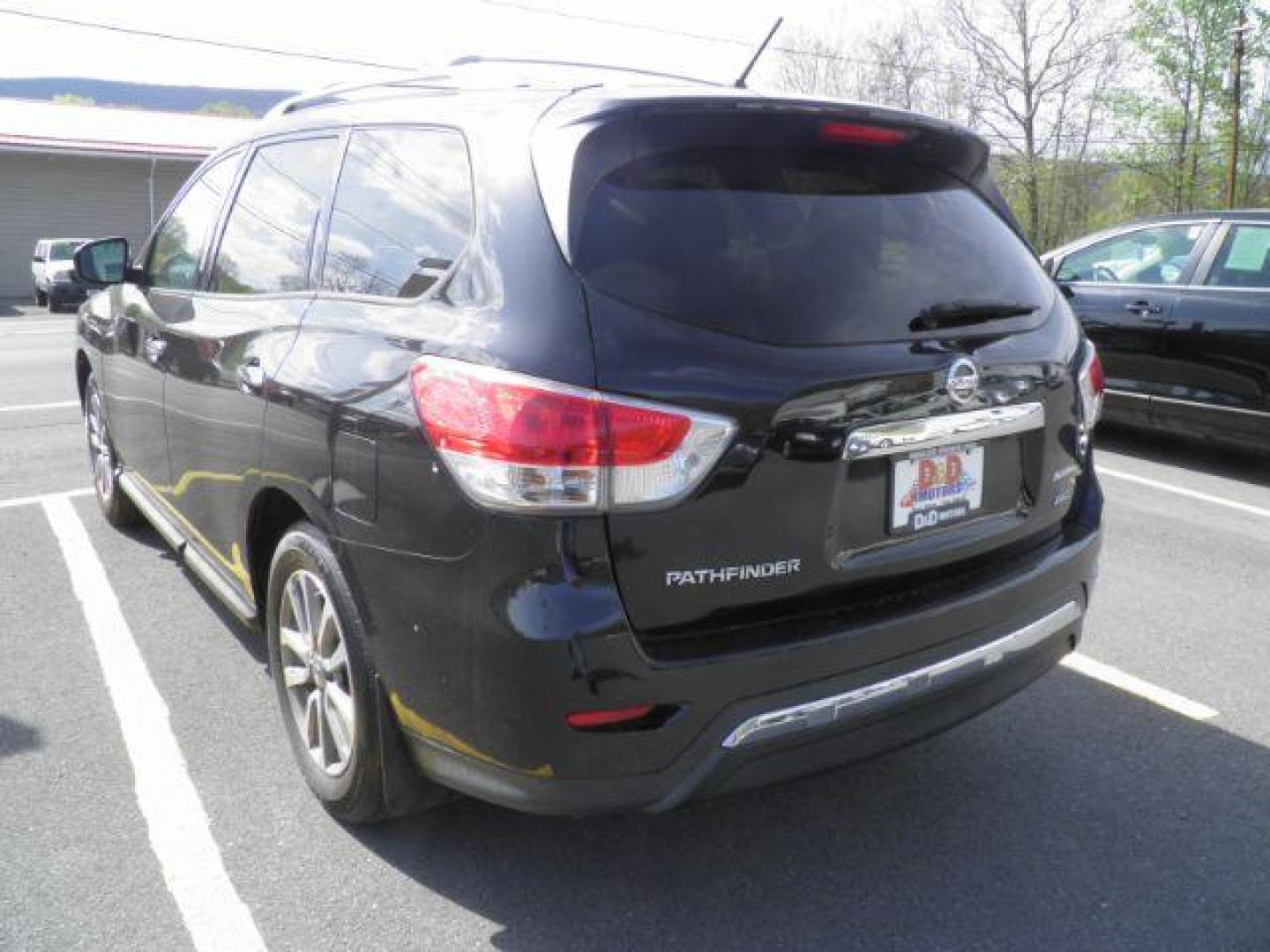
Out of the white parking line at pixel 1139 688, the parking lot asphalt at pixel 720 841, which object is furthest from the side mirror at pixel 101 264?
the white parking line at pixel 1139 688

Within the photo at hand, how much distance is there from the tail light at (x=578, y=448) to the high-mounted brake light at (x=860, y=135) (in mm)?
827

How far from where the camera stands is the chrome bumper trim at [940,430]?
2.36 metres

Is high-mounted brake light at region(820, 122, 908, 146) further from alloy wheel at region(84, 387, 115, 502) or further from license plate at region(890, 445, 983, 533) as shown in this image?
alloy wheel at region(84, 387, 115, 502)

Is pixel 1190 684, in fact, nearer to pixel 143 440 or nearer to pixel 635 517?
pixel 635 517

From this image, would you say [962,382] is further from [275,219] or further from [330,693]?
[275,219]

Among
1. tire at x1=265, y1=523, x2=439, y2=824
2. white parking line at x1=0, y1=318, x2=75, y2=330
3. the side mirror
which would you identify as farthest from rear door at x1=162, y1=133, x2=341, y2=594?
white parking line at x1=0, y1=318, x2=75, y2=330

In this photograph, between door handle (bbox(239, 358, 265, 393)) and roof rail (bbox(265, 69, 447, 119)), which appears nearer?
door handle (bbox(239, 358, 265, 393))

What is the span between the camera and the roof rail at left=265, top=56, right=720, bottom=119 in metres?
3.19

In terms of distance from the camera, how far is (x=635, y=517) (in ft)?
7.00

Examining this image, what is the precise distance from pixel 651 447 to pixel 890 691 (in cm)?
80

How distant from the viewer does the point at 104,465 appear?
5.45 metres

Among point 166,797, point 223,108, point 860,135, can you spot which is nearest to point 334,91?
point 860,135

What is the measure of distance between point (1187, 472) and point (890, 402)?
5.68 metres

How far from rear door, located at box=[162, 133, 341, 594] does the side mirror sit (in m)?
0.94
